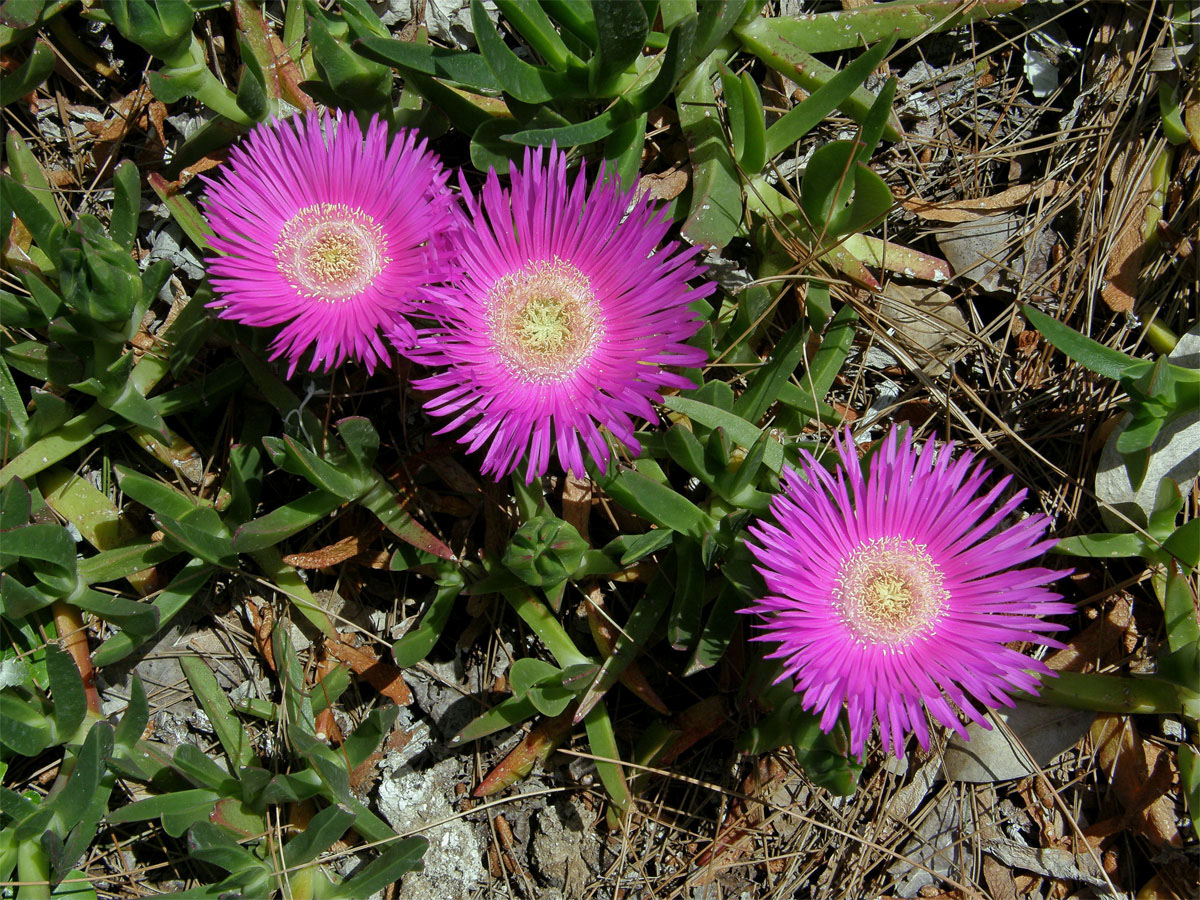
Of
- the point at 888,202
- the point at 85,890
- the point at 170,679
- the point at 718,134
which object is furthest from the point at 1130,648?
the point at 85,890

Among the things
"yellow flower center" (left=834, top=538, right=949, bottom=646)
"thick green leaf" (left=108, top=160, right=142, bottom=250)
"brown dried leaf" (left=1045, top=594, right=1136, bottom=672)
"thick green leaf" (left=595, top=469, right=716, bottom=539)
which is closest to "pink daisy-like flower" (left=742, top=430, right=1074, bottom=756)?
"yellow flower center" (left=834, top=538, right=949, bottom=646)

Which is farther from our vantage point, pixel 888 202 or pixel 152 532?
pixel 152 532

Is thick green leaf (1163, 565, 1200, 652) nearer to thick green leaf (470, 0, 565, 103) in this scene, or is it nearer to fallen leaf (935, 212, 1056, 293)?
fallen leaf (935, 212, 1056, 293)

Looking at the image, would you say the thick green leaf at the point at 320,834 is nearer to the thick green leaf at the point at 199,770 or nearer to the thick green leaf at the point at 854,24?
the thick green leaf at the point at 199,770

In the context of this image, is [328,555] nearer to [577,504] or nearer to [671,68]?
[577,504]

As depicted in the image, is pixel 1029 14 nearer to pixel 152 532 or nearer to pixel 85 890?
pixel 152 532

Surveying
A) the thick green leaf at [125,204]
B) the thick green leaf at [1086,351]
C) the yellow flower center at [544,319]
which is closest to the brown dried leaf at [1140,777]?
the thick green leaf at [1086,351]

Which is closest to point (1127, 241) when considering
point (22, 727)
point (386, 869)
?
point (386, 869)
